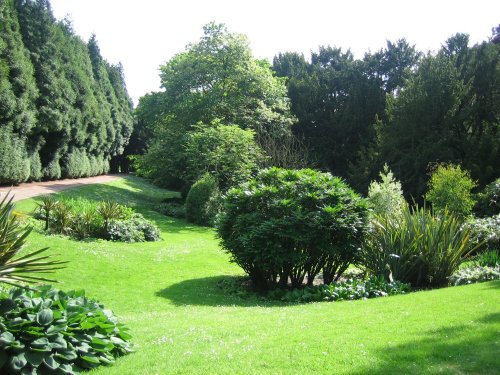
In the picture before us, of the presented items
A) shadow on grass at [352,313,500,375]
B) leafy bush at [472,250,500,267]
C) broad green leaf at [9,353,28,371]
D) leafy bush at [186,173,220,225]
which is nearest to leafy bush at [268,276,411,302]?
leafy bush at [472,250,500,267]

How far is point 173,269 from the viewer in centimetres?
1358

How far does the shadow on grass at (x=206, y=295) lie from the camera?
34.1ft

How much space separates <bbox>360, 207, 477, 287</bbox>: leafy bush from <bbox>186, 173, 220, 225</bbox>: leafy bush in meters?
14.5

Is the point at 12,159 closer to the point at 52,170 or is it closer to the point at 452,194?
the point at 52,170

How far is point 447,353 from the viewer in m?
4.83

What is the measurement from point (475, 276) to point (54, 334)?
9.80 meters

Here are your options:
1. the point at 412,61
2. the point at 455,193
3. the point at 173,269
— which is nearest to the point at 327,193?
the point at 173,269

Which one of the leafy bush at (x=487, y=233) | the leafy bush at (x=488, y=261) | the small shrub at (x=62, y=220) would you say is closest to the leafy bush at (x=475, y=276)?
the leafy bush at (x=488, y=261)

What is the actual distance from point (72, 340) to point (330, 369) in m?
2.82

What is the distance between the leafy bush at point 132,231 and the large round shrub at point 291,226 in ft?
19.6

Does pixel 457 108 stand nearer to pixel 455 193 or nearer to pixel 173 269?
pixel 455 193

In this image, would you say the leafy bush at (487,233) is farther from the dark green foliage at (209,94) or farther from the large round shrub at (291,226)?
the dark green foliage at (209,94)

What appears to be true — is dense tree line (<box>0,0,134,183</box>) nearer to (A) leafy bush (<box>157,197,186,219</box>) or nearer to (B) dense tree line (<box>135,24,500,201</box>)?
(B) dense tree line (<box>135,24,500,201</box>)

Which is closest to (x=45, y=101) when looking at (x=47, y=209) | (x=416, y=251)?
(x=47, y=209)
